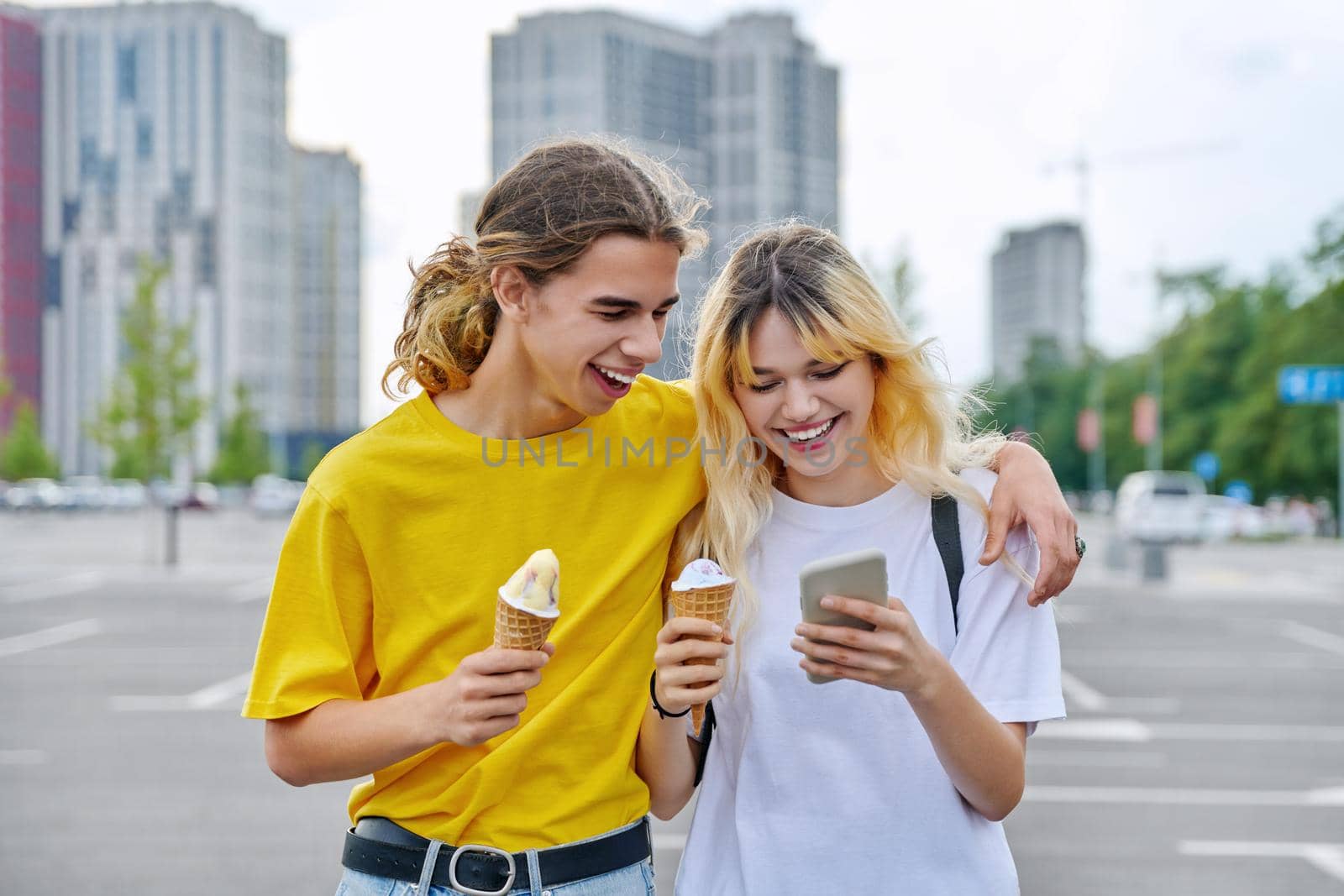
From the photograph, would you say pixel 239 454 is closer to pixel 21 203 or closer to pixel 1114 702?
pixel 21 203

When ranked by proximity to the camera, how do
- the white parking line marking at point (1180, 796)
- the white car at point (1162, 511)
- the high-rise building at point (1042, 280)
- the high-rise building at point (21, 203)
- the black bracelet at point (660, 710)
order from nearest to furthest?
the black bracelet at point (660, 710) → the white parking line marking at point (1180, 796) → the white car at point (1162, 511) → the high-rise building at point (21, 203) → the high-rise building at point (1042, 280)

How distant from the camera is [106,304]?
3666 inches

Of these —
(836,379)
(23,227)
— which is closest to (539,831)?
(836,379)

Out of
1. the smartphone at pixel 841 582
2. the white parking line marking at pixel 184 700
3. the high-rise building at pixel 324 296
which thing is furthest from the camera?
the high-rise building at pixel 324 296

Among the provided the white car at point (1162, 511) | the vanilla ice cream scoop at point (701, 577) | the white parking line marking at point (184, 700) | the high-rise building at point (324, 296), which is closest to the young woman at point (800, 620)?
the vanilla ice cream scoop at point (701, 577)

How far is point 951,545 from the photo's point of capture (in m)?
2.39

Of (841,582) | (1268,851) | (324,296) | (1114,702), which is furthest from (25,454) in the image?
(841,582)

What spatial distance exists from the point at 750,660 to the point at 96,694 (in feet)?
36.3

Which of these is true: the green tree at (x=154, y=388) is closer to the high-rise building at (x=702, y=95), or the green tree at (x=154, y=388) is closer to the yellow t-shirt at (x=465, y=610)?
the yellow t-shirt at (x=465, y=610)

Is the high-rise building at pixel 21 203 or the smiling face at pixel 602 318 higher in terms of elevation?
the high-rise building at pixel 21 203

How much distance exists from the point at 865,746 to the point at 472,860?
765 mm

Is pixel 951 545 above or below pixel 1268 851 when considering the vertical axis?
above

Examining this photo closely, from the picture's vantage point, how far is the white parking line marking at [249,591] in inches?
785

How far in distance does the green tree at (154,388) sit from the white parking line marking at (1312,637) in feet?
82.2
